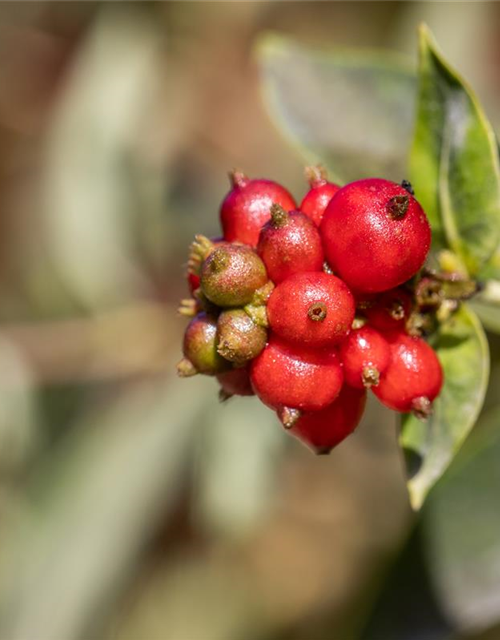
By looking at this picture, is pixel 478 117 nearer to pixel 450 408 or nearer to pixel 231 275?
pixel 450 408

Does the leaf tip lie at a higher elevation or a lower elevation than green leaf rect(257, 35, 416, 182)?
lower

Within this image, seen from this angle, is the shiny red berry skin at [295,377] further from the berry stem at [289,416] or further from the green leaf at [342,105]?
the green leaf at [342,105]

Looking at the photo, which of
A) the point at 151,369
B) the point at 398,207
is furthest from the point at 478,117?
the point at 151,369

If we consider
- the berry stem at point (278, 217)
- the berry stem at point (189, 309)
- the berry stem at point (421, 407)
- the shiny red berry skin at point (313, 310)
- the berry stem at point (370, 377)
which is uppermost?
the berry stem at point (278, 217)

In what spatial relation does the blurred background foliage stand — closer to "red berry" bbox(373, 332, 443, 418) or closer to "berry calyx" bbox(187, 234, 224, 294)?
"red berry" bbox(373, 332, 443, 418)

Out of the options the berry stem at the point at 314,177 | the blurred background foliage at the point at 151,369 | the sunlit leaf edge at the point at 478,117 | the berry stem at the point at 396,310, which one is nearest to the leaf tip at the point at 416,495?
the berry stem at the point at 396,310

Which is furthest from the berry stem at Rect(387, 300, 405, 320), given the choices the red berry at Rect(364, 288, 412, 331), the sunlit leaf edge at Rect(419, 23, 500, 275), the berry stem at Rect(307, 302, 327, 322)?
the sunlit leaf edge at Rect(419, 23, 500, 275)
